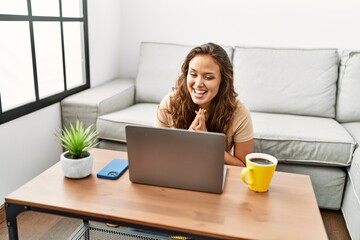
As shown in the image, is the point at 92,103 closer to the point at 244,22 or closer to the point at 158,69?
the point at 158,69

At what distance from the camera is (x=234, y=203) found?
109cm

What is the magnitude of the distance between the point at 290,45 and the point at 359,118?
2.52 feet

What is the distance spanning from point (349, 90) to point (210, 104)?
141 centimetres

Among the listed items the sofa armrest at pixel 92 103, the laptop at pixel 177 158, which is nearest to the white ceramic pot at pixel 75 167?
the laptop at pixel 177 158

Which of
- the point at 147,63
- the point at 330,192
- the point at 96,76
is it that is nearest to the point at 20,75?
the point at 96,76

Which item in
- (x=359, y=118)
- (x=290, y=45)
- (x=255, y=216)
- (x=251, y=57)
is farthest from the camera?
(x=290, y=45)

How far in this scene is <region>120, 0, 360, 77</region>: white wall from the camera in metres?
2.66

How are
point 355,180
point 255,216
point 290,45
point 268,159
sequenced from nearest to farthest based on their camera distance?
point 255,216
point 268,159
point 355,180
point 290,45

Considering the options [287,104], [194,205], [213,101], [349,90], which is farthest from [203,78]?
[349,90]

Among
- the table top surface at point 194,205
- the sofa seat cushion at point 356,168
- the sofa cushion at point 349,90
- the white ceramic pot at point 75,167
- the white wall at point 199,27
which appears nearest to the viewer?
the table top surface at point 194,205

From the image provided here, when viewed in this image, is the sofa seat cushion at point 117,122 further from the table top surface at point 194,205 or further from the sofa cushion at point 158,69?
the table top surface at point 194,205

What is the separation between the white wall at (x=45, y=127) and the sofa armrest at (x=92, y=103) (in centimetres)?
8

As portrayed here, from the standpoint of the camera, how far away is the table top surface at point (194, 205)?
3.18 feet

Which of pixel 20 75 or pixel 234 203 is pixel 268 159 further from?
pixel 20 75
